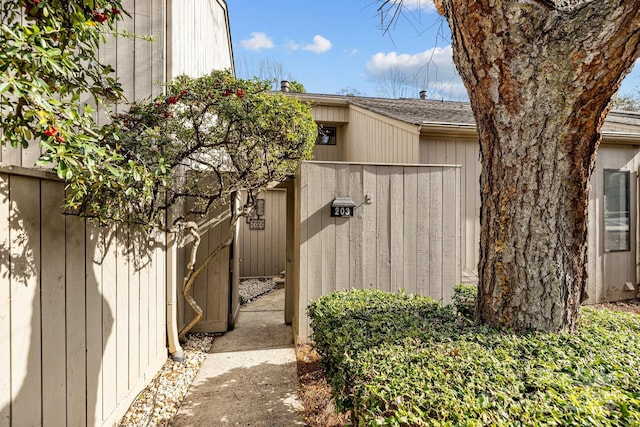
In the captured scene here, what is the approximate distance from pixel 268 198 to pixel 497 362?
6991 millimetres

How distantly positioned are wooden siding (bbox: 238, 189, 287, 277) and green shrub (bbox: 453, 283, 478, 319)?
5.62m

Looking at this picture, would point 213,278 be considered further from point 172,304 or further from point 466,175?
point 466,175

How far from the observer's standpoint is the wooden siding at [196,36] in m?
3.69

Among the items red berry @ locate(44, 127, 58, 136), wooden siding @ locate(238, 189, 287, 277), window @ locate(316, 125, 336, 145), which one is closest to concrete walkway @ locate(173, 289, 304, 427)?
red berry @ locate(44, 127, 58, 136)

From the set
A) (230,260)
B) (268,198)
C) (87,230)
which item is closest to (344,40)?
(268,198)

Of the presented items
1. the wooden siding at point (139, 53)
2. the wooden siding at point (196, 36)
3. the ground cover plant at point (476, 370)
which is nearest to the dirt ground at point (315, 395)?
the ground cover plant at point (476, 370)

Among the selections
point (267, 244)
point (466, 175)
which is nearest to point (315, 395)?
point (466, 175)

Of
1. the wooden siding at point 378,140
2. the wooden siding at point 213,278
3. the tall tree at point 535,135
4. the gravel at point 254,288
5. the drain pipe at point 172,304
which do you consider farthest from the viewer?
the gravel at point 254,288

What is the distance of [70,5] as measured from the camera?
1.95 meters

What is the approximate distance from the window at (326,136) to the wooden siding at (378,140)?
1.37 feet

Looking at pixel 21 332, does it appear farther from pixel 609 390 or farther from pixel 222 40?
pixel 222 40

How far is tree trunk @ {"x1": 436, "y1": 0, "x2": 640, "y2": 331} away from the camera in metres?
1.86

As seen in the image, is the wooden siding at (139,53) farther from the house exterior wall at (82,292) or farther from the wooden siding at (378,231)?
the wooden siding at (378,231)

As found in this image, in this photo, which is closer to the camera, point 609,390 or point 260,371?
point 609,390
